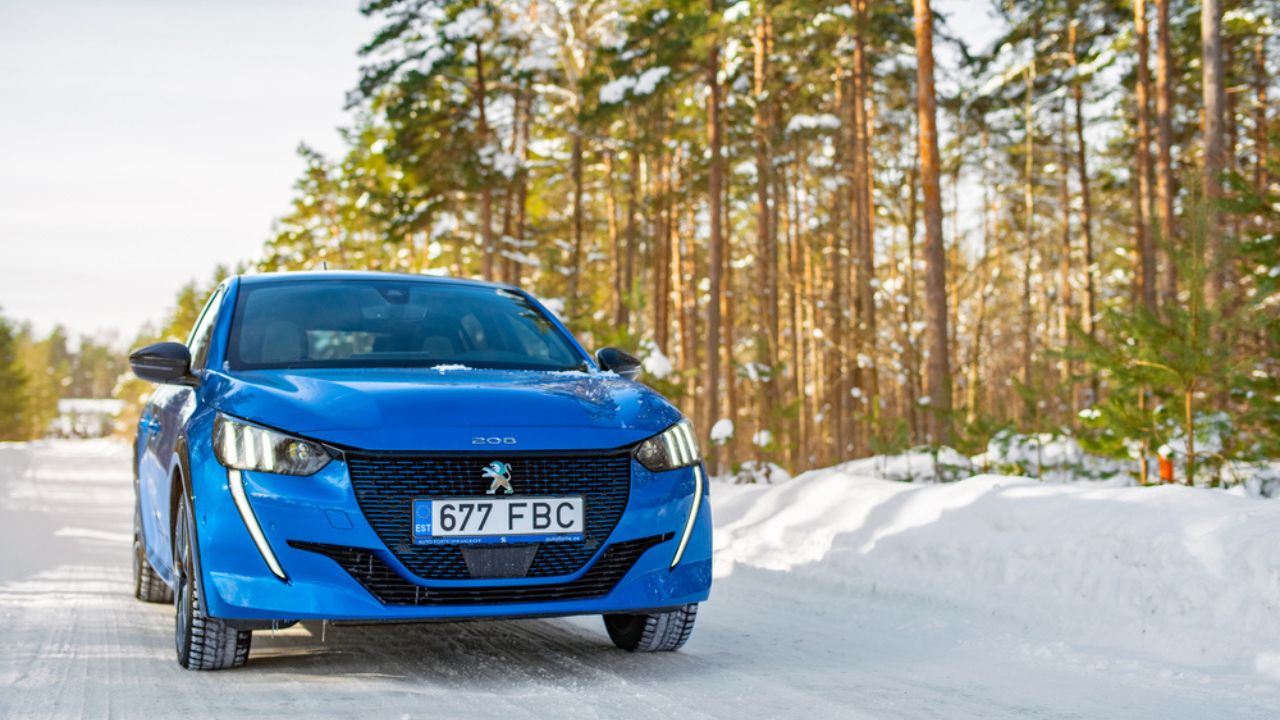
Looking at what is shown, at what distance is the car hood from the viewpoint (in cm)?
432

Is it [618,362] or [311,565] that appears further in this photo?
[618,362]

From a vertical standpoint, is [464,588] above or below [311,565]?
below

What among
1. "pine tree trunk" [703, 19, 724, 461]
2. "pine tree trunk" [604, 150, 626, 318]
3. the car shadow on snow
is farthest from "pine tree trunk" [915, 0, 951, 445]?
"pine tree trunk" [604, 150, 626, 318]

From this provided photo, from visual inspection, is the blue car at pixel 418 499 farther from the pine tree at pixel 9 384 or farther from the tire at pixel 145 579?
the pine tree at pixel 9 384

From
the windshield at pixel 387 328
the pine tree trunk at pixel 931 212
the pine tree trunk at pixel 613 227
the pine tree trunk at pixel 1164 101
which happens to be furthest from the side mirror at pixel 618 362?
the pine tree trunk at pixel 613 227

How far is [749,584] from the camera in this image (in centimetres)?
796

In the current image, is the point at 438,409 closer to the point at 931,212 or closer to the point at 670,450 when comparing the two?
the point at 670,450

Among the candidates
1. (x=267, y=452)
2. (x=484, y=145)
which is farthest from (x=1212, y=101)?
(x=484, y=145)

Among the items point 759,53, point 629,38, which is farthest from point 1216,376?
point 759,53

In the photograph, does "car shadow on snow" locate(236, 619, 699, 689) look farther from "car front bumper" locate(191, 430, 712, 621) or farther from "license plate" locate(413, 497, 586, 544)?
"license plate" locate(413, 497, 586, 544)

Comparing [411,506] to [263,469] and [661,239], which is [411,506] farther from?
[661,239]

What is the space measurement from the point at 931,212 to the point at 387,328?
12885 mm

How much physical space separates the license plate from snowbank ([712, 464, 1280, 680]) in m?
2.57

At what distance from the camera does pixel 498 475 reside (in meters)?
4.33
